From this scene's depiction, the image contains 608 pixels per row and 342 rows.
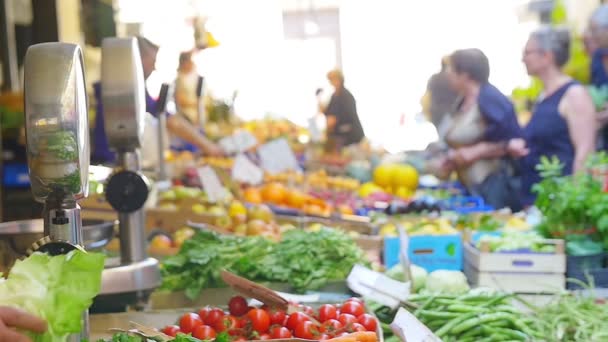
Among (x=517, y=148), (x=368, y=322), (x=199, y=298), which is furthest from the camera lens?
(x=517, y=148)

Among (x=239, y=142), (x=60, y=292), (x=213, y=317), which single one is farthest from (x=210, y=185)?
(x=60, y=292)

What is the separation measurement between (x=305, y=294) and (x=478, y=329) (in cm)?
82

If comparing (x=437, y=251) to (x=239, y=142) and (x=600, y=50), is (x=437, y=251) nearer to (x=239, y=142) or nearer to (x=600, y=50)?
(x=239, y=142)

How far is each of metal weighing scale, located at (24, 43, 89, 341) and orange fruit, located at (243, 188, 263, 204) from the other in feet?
12.7

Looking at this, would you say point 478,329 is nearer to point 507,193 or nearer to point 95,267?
point 95,267

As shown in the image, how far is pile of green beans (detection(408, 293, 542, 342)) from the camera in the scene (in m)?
2.93

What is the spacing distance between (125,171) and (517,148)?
402cm

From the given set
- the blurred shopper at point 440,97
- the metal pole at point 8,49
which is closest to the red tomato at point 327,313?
the blurred shopper at point 440,97

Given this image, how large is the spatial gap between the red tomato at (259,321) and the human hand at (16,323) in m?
1.11

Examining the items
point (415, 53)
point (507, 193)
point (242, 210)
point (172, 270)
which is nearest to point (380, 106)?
point (415, 53)

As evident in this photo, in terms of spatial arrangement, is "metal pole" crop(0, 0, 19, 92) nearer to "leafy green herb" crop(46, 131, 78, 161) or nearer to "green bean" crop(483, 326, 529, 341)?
"green bean" crop(483, 326, 529, 341)

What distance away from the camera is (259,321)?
264cm

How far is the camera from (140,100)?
9.70ft

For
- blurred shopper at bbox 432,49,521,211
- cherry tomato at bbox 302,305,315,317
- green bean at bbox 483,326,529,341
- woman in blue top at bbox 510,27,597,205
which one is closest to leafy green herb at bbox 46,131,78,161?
cherry tomato at bbox 302,305,315,317
